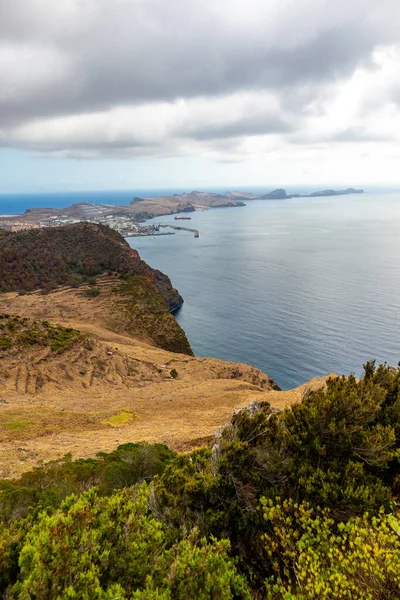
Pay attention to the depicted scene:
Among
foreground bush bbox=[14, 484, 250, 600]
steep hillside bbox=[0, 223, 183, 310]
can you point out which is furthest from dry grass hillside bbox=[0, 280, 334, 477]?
steep hillside bbox=[0, 223, 183, 310]

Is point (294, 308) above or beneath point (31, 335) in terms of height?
beneath

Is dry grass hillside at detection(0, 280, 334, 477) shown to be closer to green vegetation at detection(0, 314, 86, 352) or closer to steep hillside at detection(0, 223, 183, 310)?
green vegetation at detection(0, 314, 86, 352)

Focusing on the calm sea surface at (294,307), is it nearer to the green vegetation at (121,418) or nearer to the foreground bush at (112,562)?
the green vegetation at (121,418)

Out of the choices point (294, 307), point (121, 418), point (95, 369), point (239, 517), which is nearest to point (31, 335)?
point (95, 369)

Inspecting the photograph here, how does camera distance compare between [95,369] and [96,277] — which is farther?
[96,277]

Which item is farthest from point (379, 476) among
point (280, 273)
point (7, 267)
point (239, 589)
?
point (280, 273)

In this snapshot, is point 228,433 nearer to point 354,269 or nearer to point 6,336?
point 6,336

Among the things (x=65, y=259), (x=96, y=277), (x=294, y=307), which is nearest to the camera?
(x=96, y=277)

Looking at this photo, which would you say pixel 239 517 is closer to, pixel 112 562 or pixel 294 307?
pixel 112 562
